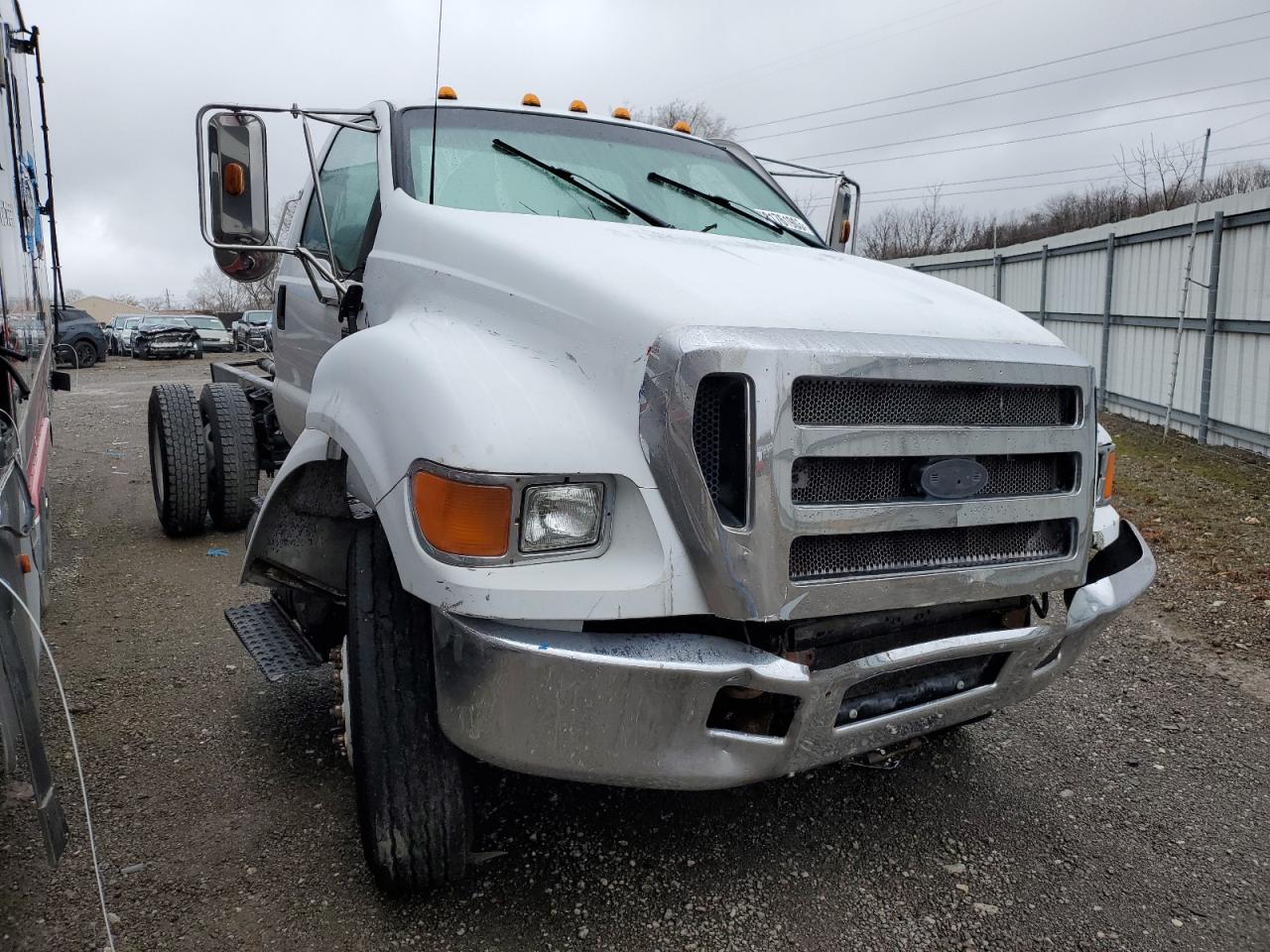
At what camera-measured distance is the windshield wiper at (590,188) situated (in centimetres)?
325

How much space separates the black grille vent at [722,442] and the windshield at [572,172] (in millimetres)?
1279

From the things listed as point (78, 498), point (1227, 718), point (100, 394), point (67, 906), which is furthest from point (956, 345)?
point (100, 394)

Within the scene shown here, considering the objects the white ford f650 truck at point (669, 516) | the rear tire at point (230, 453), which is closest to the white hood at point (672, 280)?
the white ford f650 truck at point (669, 516)

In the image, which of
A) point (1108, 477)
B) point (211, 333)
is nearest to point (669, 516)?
point (1108, 477)

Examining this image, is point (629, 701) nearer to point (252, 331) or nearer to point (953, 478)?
point (953, 478)

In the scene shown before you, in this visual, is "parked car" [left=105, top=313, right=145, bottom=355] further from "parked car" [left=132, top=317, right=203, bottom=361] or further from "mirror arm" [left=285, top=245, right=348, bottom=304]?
"mirror arm" [left=285, top=245, right=348, bottom=304]

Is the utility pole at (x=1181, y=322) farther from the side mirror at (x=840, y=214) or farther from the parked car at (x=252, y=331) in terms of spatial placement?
the parked car at (x=252, y=331)

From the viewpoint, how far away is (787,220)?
386 cm

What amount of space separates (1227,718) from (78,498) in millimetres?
7705

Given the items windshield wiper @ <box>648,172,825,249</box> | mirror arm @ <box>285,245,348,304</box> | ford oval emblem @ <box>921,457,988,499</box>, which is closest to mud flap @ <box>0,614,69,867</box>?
mirror arm @ <box>285,245,348,304</box>

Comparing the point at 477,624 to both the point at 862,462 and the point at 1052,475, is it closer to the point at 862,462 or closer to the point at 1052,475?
the point at 862,462

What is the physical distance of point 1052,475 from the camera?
8.30ft

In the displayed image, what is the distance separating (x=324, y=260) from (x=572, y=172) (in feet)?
3.49

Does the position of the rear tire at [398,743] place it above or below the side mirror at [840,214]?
below
